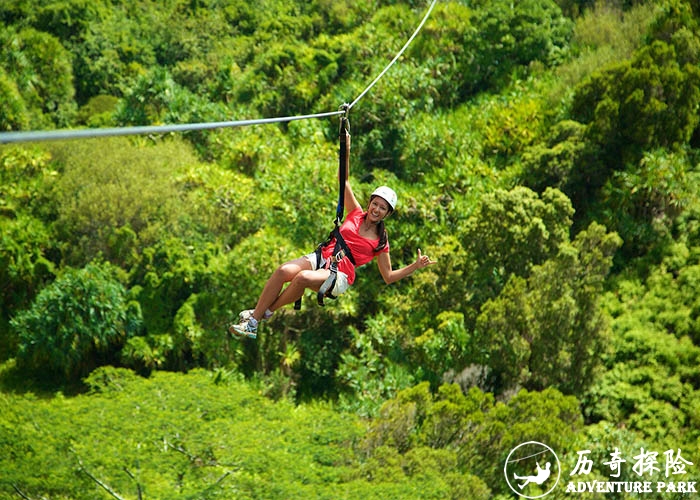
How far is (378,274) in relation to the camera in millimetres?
19766

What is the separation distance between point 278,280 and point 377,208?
0.86 metres

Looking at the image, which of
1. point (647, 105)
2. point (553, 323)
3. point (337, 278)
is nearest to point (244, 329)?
point (337, 278)

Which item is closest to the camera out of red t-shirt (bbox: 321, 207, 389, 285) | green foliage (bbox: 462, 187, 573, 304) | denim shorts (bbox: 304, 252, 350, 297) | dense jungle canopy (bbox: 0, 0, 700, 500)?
denim shorts (bbox: 304, 252, 350, 297)

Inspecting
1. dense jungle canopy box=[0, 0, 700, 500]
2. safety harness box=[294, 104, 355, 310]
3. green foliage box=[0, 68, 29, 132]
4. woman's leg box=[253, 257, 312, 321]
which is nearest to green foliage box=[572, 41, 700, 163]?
dense jungle canopy box=[0, 0, 700, 500]

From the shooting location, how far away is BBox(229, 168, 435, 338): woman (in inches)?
233

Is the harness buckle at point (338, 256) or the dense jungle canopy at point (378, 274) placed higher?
the harness buckle at point (338, 256)

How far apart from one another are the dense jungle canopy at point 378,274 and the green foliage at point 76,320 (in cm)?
6

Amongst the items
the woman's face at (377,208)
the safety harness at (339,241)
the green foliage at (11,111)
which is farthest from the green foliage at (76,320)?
the woman's face at (377,208)

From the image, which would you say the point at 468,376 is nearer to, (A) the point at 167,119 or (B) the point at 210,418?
(B) the point at 210,418

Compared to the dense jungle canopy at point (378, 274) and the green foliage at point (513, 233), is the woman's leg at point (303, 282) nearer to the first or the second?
the dense jungle canopy at point (378, 274)

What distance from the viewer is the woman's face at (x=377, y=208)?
5930mm

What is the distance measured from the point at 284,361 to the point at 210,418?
2.73 m

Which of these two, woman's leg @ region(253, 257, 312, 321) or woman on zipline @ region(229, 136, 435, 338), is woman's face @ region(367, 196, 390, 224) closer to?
woman on zipline @ region(229, 136, 435, 338)

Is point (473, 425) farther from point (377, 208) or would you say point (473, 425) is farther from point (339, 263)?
point (377, 208)
